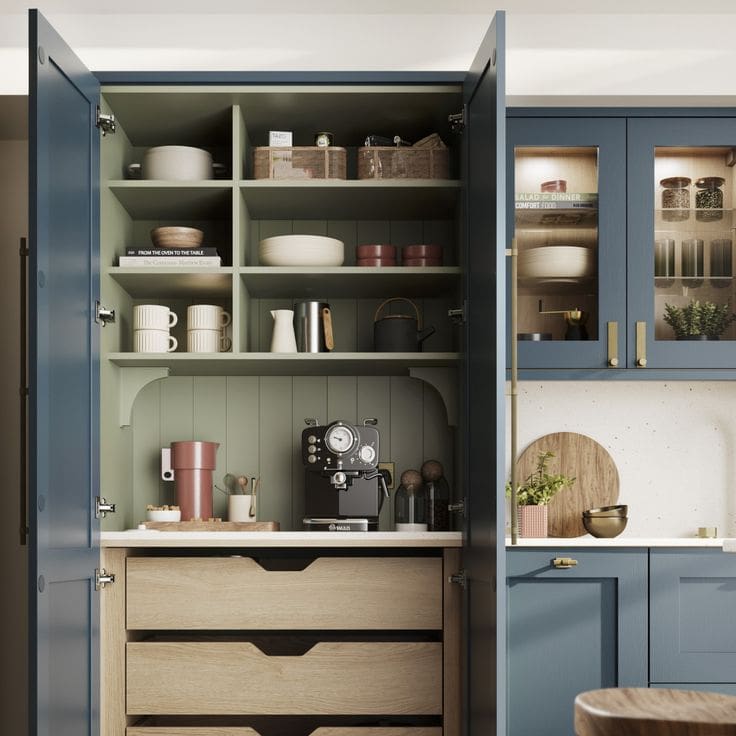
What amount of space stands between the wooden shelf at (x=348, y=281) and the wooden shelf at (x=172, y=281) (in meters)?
0.09

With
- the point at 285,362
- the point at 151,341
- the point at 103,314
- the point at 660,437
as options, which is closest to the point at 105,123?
the point at 103,314

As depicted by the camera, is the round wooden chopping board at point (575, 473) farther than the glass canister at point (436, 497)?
Yes

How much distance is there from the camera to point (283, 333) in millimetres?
2955

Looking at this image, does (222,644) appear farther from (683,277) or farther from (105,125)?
(683,277)

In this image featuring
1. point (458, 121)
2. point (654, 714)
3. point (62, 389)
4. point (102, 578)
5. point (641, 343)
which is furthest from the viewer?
point (641, 343)

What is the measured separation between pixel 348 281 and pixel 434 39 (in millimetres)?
821

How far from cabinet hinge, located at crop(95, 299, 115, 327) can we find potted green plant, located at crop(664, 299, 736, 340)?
5.68 ft

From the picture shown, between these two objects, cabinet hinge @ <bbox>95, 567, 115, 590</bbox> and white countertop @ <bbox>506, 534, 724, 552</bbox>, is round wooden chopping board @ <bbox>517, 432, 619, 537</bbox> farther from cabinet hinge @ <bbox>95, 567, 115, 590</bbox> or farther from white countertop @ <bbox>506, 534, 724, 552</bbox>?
cabinet hinge @ <bbox>95, 567, 115, 590</bbox>

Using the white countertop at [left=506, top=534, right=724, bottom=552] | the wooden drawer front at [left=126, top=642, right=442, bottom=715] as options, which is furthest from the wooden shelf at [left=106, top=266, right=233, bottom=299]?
the white countertop at [left=506, top=534, right=724, bottom=552]

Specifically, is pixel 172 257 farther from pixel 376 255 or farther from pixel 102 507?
pixel 102 507

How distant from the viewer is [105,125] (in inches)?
107

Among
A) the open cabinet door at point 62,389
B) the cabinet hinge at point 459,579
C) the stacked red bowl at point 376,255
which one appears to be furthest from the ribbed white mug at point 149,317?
the cabinet hinge at point 459,579

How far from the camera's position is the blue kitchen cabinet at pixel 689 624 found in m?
2.66

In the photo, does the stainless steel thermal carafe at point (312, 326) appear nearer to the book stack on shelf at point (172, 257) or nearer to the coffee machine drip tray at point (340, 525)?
the book stack on shelf at point (172, 257)
